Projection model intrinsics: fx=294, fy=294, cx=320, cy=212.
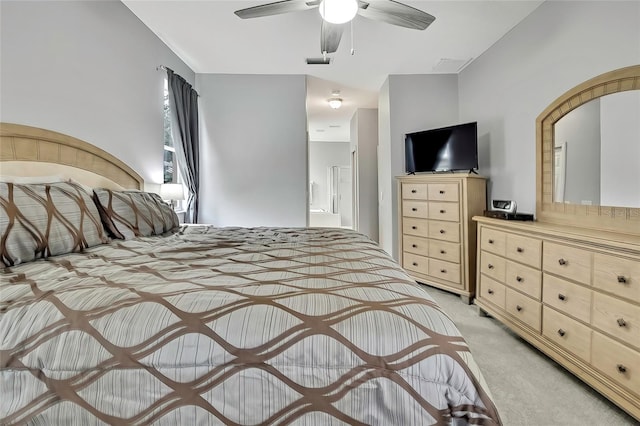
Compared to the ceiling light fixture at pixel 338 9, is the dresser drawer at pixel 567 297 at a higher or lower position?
lower

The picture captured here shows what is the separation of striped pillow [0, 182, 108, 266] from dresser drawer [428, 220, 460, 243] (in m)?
3.02

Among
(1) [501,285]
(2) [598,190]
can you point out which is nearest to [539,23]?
(2) [598,190]

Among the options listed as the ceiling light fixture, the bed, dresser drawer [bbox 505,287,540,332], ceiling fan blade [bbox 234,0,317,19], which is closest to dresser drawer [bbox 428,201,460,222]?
dresser drawer [bbox 505,287,540,332]

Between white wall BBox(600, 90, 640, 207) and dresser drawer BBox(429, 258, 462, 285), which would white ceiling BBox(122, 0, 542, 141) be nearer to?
white wall BBox(600, 90, 640, 207)

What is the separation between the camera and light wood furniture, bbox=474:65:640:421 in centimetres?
143

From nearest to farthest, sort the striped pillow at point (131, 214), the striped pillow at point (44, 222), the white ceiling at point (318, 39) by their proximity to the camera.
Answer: the striped pillow at point (44, 222) → the striped pillow at point (131, 214) → the white ceiling at point (318, 39)

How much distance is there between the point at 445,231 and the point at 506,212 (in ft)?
2.24

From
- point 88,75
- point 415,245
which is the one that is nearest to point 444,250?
point 415,245

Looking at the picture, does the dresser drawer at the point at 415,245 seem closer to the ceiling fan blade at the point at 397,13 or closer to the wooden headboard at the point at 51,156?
the ceiling fan blade at the point at 397,13

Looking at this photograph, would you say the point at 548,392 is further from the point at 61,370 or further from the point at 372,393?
the point at 61,370

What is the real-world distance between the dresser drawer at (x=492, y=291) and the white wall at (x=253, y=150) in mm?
2235

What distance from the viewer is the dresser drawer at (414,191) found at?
340 centimetres

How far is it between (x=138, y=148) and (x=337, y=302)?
8.89 ft

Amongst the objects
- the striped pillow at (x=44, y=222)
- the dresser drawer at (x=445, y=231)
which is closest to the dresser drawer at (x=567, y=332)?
the dresser drawer at (x=445, y=231)
